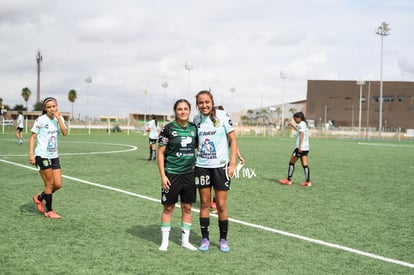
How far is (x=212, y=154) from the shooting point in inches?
236

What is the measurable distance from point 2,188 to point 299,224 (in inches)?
296

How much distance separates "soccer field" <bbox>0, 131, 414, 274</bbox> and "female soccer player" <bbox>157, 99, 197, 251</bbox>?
0.72 meters

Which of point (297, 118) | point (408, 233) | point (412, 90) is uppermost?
point (412, 90)

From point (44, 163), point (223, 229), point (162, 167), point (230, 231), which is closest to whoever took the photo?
point (162, 167)

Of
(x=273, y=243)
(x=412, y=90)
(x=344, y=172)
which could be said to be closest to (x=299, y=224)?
(x=273, y=243)

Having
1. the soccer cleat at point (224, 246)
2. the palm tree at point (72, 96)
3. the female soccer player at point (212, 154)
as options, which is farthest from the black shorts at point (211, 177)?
the palm tree at point (72, 96)

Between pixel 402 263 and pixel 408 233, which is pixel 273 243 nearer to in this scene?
pixel 402 263

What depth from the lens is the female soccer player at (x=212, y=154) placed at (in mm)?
6004

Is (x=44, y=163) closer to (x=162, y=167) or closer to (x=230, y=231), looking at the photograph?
(x=162, y=167)

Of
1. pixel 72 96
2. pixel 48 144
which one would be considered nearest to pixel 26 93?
pixel 72 96

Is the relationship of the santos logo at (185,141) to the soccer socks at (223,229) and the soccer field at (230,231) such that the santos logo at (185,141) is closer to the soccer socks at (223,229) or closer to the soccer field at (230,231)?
the soccer socks at (223,229)

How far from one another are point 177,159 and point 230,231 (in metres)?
1.93

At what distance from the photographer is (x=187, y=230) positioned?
6148mm

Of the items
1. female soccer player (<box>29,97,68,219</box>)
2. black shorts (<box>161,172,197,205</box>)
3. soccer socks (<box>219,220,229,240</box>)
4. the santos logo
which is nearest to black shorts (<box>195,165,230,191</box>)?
black shorts (<box>161,172,197,205</box>)
